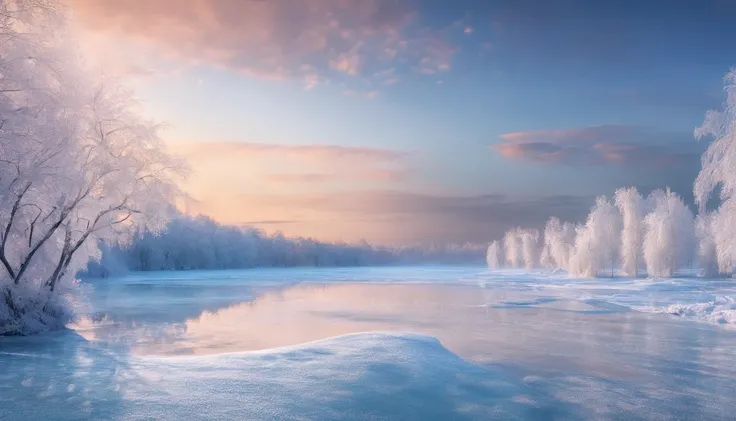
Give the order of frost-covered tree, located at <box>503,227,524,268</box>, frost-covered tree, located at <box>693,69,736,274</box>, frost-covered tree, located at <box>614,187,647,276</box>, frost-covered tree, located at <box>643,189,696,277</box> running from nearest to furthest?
frost-covered tree, located at <box>693,69,736,274</box> → frost-covered tree, located at <box>643,189,696,277</box> → frost-covered tree, located at <box>614,187,647,276</box> → frost-covered tree, located at <box>503,227,524,268</box>

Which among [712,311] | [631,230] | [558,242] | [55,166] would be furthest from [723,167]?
[558,242]

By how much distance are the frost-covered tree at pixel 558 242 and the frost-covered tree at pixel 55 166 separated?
7807 cm

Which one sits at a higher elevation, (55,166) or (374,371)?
(55,166)

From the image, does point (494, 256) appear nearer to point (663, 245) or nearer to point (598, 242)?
point (598, 242)

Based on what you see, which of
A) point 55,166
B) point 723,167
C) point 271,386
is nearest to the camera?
point 271,386

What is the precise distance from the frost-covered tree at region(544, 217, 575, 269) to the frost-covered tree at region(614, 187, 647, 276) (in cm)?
1844

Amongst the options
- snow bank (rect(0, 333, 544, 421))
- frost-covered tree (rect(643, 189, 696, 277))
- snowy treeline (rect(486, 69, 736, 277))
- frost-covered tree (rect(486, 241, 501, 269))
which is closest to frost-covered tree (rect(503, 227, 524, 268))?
frost-covered tree (rect(486, 241, 501, 269))

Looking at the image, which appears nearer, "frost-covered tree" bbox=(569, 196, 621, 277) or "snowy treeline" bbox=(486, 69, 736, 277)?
"snowy treeline" bbox=(486, 69, 736, 277)

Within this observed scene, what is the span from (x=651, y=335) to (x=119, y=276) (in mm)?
85076

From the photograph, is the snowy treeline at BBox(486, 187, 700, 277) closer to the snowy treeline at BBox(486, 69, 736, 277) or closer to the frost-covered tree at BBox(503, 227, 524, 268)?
the snowy treeline at BBox(486, 69, 736, 277)

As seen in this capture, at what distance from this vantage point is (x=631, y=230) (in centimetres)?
6531

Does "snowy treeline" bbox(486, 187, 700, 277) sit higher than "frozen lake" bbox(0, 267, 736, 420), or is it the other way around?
"snowy treeline" bbox(486, 187, 700, 277)

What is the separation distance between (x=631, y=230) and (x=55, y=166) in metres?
66.9

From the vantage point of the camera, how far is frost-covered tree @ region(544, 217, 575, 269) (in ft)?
306
